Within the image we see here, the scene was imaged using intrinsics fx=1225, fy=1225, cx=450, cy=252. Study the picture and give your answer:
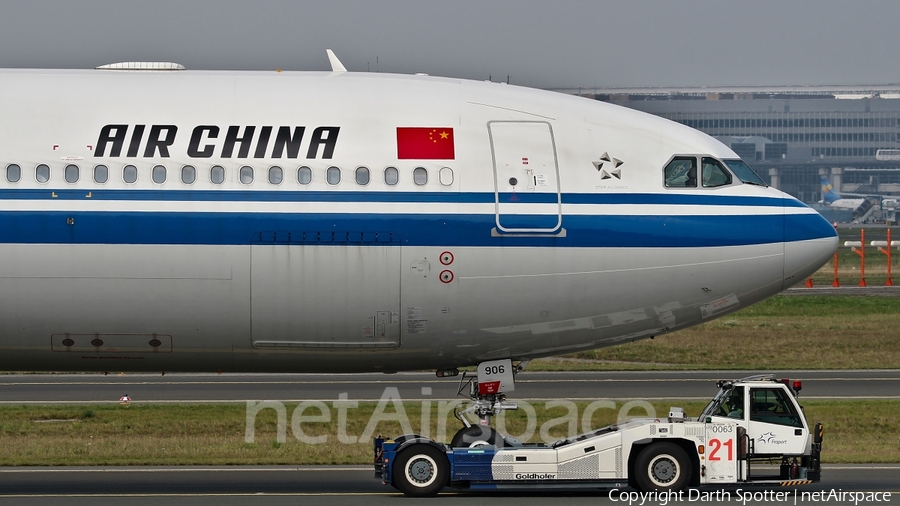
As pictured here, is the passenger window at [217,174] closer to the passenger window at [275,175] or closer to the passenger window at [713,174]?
the passenger window at [275,175]

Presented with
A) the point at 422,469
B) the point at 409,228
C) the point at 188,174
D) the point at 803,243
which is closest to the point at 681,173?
the point at 803,243

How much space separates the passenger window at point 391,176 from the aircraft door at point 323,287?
2.56ft

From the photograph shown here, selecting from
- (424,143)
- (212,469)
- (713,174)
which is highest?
(424,143)

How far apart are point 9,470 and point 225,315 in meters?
7.42

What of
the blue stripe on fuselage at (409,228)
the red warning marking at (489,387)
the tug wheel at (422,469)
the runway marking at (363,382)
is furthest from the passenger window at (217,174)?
the runway marking at (363,382)

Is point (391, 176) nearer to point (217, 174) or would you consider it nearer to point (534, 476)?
point (217, 174)

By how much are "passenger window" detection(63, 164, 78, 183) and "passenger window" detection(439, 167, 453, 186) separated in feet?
17.1

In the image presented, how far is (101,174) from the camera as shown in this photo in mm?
17516

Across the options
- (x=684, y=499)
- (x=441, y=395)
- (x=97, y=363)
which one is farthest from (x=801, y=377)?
(x=97, y=363)

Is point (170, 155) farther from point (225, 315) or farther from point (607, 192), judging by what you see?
point (607, 192)

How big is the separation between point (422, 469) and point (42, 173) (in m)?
7.00

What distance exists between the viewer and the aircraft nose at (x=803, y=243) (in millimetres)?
18172

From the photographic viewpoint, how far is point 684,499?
59.8 ft
